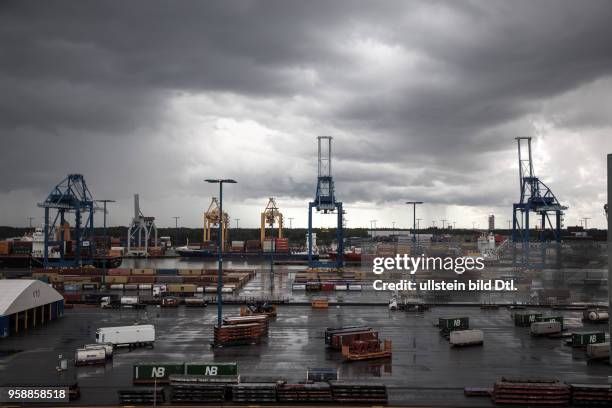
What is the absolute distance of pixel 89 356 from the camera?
1190 inches

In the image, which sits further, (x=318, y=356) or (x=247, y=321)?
(x=247, y=321)

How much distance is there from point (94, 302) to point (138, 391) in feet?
127

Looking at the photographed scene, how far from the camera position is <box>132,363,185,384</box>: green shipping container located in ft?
86.2

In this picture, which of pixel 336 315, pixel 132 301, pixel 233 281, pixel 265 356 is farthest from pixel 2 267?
pixel 265 356

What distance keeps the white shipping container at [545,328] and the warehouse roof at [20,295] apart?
128ft

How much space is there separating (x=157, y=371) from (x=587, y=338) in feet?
91.4

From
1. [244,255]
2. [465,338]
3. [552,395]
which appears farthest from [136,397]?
[244,255]

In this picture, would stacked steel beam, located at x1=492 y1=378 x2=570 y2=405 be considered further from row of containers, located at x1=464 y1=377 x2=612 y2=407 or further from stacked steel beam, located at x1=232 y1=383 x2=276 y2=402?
stacked steel beam, located at x1=232 y1=383 x2=276 y2=402

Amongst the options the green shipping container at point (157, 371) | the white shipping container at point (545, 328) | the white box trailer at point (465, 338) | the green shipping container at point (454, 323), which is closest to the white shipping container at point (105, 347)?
the green shipping container at point (157, 371)

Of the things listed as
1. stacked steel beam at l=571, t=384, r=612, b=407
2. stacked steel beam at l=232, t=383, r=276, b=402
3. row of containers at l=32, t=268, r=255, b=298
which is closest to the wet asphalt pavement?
stacked steel beam at l=232, t=383, r=276, b=402

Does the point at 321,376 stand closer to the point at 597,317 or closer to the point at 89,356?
the point at 89,356

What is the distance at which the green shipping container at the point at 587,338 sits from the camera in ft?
115

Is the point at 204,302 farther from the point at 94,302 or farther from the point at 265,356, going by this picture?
the point at 265,356

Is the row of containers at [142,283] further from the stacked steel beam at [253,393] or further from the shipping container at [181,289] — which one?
the stacked steel beam at [253,393]
